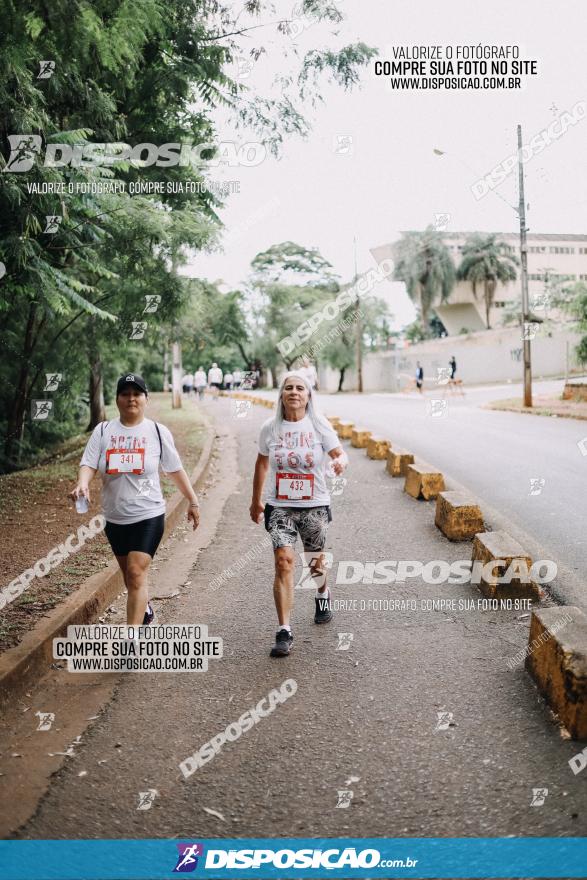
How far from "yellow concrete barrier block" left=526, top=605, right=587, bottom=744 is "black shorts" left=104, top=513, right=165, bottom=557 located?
238cm

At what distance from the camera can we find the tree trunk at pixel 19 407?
1309 centimetres

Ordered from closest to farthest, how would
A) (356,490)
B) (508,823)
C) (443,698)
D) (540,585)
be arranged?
(508,823) < (443,698) < (540,585) < (356,490)

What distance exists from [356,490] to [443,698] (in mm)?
6499

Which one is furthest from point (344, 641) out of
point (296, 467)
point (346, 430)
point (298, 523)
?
point (346, 430)

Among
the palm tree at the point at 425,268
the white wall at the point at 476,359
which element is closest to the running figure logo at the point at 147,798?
the white wall at the point at 476,359

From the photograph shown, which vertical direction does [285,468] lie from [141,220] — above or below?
below

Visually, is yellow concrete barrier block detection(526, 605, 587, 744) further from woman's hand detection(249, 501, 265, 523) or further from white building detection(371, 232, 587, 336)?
white building detection(371, 232, 587, 336)

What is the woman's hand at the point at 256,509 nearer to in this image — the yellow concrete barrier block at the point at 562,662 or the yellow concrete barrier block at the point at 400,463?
the yellow concrete barrier block at the point at 562,662

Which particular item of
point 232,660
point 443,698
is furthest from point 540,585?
point 232,660

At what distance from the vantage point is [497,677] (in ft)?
14.1

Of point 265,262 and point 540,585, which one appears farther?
point 265,262

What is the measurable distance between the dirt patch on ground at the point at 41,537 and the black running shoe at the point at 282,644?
1.64 metres

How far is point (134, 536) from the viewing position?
4746mm

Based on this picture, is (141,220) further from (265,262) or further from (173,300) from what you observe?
(265,262)
